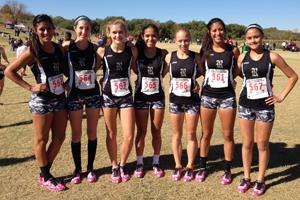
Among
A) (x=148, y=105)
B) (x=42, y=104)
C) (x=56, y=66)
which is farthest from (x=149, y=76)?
(x=42, y=104)

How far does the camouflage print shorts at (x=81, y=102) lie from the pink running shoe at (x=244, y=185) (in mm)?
2194

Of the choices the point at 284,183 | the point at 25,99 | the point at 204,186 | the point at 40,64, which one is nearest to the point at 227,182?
the point at 204,186

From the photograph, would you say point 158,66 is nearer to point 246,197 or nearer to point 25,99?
point 246,197

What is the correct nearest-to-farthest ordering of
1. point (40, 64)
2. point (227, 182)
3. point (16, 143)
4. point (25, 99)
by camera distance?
point (40, 64), point (227, 182), point (16, 143), point (25, 99)

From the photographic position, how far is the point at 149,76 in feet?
16.6

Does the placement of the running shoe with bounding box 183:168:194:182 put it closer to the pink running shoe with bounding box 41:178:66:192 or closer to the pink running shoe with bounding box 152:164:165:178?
the pink running shoe with bounding box 152:164:165:178

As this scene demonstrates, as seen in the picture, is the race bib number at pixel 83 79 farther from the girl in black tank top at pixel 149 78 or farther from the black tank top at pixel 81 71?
the girl in black tank top at pixel 149 78

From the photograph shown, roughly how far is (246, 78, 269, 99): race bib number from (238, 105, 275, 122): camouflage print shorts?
181 millimetres

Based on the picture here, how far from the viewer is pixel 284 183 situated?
17.1ft

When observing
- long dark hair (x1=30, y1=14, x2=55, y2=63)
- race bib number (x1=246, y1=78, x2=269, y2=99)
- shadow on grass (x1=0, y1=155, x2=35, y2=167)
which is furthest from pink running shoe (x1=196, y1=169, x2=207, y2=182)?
shadow on grass (x1=0, y1=155, x2=35, y2=167)

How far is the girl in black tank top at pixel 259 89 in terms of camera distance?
4.60 m

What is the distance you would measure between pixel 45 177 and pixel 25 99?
23.8ft

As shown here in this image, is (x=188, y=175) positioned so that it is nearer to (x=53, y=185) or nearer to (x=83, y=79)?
(x=53, y=185)

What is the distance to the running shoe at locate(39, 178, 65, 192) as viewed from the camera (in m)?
4.92
